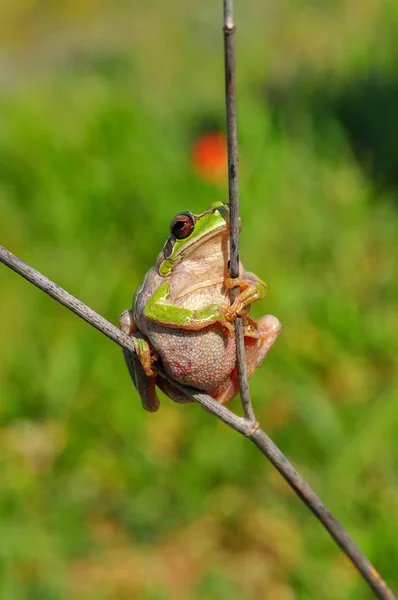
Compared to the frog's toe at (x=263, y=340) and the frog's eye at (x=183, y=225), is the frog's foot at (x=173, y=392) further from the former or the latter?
the frog's eye at (x=183, y=225)

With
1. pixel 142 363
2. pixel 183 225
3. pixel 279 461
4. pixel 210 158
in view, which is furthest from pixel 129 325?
pixel 210 158

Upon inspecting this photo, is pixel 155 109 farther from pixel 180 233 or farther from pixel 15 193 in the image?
pixel 180 233

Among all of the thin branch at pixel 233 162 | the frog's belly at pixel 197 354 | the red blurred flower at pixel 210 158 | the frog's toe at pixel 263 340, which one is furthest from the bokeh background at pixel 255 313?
the thin branch at pixel 233 162

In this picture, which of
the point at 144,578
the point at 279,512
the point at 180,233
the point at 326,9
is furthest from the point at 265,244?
the point at 326,9

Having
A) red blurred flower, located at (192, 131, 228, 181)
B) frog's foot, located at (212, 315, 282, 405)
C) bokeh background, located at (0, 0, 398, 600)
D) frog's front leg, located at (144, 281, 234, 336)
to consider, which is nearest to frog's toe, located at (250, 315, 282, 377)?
frog's foot, located at (212, 315, 282, 405)

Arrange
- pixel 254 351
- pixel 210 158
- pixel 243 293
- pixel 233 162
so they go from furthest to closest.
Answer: pixel 210 158
pixel 254 351
pixel 243 293
pixel 233 162

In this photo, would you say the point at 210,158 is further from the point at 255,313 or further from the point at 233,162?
the point at 233,162
